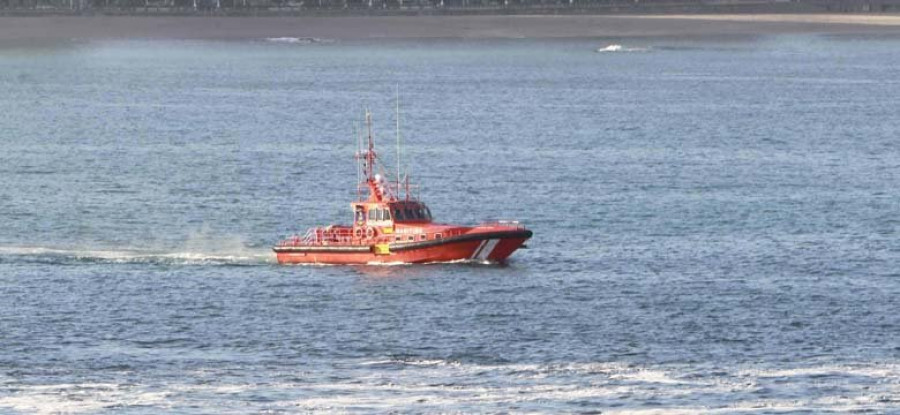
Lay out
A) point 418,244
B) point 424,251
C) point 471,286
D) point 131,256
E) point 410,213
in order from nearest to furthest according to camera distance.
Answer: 1. point 471,286
2. point 418,244
3. point 424,251
4. point 410,213
5. point 131,256

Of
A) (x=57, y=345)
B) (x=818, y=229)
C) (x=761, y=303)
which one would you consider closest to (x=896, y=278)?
(x=761, y=303)

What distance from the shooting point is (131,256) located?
10362 cm

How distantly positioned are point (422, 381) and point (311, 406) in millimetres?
5284

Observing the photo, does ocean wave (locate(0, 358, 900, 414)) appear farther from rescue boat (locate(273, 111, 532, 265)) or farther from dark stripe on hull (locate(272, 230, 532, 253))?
rescue boat (locate(273, 111, 532, 265))

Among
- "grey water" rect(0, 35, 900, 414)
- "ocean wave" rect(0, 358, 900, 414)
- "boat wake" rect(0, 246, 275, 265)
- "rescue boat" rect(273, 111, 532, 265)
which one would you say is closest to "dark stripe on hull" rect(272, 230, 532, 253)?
"rescue boat" rect(273, 111, 532, 265)

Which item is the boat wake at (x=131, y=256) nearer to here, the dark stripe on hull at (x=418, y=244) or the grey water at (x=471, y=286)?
the grey water at (x=471, y=286)

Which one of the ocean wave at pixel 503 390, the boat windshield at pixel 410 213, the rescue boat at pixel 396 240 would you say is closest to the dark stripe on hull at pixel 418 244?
the rescue boat at pixel 396 240

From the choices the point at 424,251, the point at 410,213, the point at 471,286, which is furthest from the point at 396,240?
the point at 471,286

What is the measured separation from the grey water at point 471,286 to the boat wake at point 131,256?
204 mm

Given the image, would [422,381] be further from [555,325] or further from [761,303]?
[761,303]

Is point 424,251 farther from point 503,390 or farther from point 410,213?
point 503,390

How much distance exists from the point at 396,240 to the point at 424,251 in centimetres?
129

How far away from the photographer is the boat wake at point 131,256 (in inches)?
4011

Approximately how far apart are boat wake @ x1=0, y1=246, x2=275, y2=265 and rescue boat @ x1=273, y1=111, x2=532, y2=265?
2.90 meters
